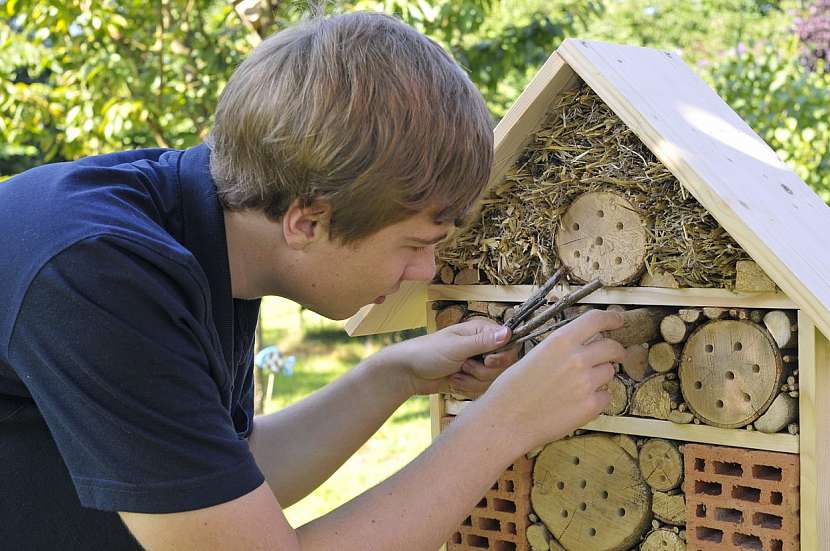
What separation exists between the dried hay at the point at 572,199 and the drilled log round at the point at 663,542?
0.47 metres

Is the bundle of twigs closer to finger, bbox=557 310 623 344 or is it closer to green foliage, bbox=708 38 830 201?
finger, bbox=557 310 623 344

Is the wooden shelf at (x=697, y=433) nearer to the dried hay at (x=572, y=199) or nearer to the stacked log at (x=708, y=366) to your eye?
the stacked log at (x=708, y=366)

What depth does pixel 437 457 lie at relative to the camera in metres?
1.38

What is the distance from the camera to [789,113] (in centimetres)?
453

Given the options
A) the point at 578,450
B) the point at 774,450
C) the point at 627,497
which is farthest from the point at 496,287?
the point at 774,450

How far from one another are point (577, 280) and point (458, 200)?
500 mm

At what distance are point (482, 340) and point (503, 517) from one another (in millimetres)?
433

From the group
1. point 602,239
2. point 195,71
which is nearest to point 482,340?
point 602,239

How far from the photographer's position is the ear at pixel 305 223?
4.35 feet

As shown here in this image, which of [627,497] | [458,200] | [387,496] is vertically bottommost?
[627,497]

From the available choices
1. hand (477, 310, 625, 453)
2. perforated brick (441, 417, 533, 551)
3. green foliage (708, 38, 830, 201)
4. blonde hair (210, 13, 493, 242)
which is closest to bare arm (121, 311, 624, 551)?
hand (477, 310, 625, 453)

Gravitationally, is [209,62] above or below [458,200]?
below

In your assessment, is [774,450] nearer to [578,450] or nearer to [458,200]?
[578,450]

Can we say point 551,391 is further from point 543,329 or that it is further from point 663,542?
point 663,542
